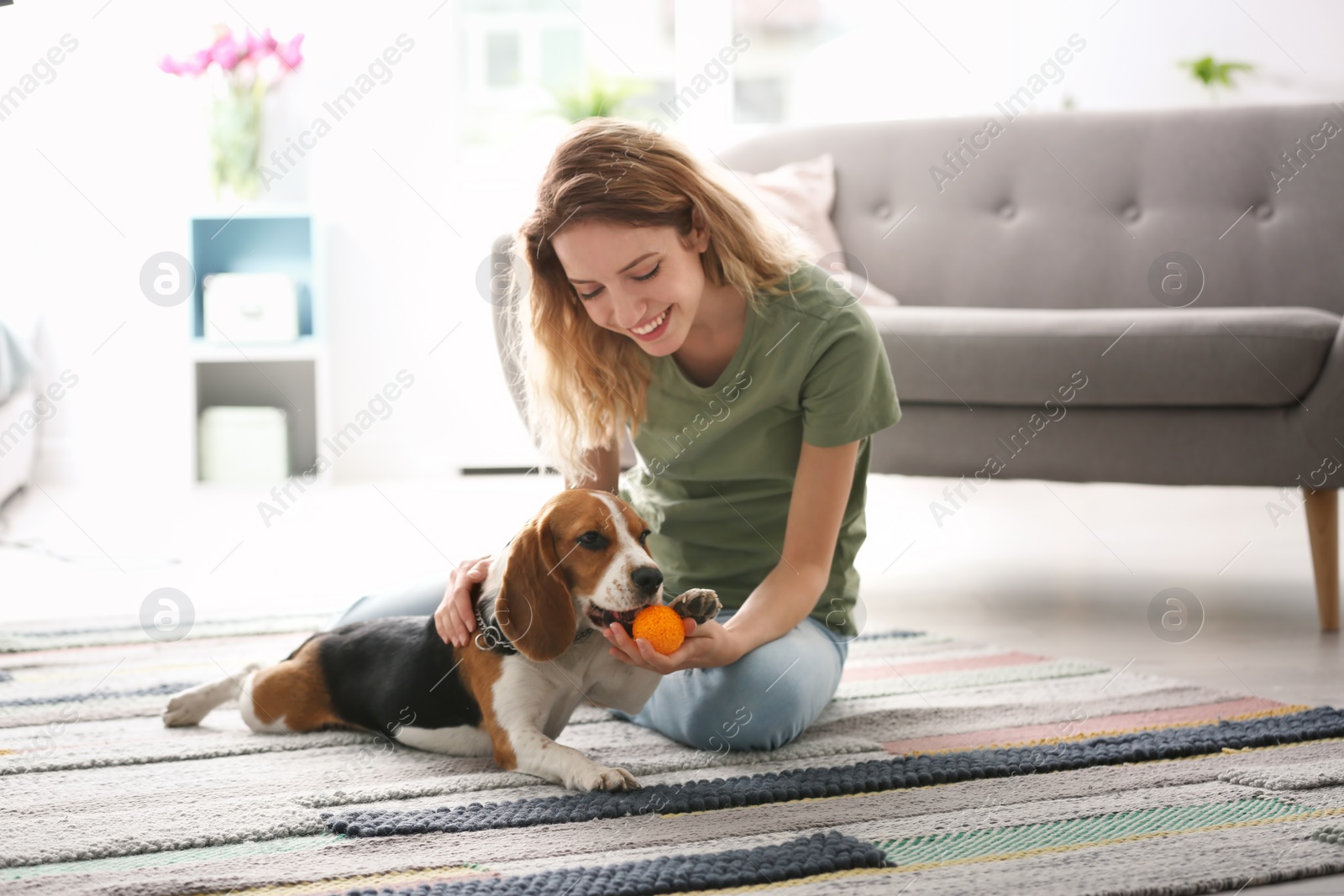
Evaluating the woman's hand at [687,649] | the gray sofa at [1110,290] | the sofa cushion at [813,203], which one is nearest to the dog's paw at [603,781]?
the woman's hand at [687,649]

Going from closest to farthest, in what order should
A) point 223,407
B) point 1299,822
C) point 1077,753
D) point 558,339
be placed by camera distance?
1. point 1299,822
2. point 1077,753
3. point 558,339
4. point 223,407

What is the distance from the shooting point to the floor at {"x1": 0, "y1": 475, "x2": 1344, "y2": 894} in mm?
2348

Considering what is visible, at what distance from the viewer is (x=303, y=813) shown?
136 cm

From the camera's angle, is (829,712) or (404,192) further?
(404,192)

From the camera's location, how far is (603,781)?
1.43m

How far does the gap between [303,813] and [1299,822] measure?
1.06m

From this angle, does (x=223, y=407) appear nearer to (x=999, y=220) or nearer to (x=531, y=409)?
(x=999, y=220)

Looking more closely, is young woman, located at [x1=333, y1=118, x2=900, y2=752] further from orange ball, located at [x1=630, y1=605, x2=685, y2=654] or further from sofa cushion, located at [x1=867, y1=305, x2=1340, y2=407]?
sofa cushion, located at [x1=867, y1=305, x2=1340, y2=407]

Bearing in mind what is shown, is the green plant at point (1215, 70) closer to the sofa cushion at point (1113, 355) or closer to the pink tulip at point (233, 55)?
the sofa cushion at point (1113, 355)

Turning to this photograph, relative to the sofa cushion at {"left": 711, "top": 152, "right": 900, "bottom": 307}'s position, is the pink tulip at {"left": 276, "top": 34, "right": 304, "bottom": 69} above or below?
above

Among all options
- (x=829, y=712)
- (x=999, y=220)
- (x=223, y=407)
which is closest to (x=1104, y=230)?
(x=999, y=220)

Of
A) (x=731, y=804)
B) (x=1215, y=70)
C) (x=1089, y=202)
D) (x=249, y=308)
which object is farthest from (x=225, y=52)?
(x=731, y=804)

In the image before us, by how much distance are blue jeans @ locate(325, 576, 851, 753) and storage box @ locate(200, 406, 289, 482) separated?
3.39 metres

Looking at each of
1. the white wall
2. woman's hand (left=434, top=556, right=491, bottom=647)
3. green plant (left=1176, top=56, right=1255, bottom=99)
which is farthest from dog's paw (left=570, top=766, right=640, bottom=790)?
green plant (left=1176, top=56, right=1255, bottom=99)
